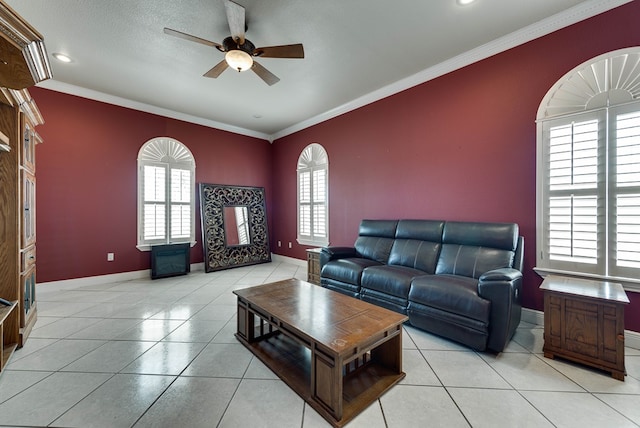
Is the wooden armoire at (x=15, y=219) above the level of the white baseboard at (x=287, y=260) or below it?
above

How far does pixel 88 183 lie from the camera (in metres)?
4.09

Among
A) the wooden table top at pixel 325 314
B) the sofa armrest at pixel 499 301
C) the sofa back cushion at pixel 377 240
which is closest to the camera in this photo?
the wooden table top at pixel 325 314

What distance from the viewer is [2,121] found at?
7.14 feet

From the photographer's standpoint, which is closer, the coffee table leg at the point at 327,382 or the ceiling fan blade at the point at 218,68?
the coffee table leg at the point at 327,382

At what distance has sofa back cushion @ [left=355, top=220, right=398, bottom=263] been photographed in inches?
140

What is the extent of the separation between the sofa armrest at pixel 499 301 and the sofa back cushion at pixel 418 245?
0.86 metres

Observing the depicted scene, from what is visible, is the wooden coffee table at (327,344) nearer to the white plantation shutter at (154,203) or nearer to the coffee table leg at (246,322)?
the coffee table leg at (246,322)

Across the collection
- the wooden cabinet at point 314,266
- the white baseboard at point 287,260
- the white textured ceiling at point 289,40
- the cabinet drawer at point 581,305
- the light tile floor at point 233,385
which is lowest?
the light tile floor at point 233,385

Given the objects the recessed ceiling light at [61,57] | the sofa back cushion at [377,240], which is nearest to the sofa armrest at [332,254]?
the sofa back cushion at [377,240]

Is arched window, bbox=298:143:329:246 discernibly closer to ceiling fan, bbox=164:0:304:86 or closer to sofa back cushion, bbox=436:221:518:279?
sofa back cushion, bbox=436:221:518:279

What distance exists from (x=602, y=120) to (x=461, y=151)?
1.19 meters

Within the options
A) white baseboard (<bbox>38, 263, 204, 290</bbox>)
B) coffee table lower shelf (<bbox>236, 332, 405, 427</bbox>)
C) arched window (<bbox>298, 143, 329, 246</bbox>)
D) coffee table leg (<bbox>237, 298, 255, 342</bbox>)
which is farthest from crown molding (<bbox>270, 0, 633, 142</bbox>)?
white baseboard (<bbox>38, 263, 204, 290</bbox>)

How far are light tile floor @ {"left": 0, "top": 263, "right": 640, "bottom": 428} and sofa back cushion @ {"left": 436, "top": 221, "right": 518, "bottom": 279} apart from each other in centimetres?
70

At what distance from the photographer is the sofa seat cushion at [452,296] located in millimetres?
2137
